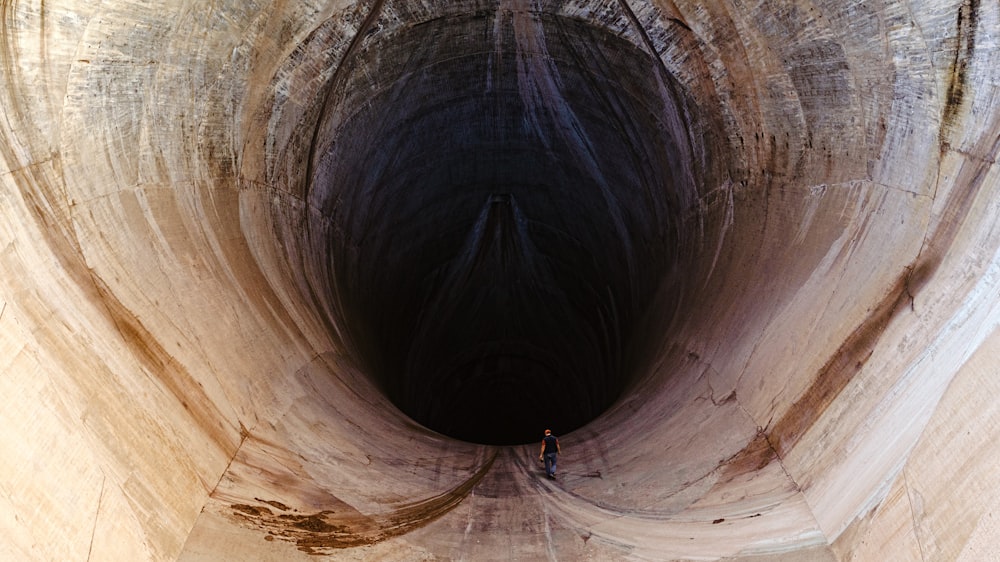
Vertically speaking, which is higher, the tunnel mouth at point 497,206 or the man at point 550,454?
the tunnel mouth at point 497,206

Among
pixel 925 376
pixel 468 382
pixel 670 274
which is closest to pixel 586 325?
pixel 468 382

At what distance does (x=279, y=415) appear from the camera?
15.9ft

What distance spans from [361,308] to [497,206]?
2.06 m

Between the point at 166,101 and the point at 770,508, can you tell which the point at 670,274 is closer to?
the point at 770,508

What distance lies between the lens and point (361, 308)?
23.5 ft

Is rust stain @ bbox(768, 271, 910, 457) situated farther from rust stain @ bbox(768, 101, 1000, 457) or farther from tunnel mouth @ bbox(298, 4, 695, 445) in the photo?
tunnel mouth @ bbox(298, 4, 695, 445)

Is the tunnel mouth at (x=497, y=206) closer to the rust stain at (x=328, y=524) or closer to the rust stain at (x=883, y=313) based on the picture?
the rust stain at (x=328, y=524)

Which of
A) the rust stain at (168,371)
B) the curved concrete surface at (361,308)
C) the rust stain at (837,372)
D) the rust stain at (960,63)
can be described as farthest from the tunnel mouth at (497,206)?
A: the rust stain at (960,63)

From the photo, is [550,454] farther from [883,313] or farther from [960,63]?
[960,63]

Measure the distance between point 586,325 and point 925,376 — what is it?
547 centimetres

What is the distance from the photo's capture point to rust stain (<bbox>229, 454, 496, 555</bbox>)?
423 centimetres

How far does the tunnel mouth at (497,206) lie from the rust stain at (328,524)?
1.87 metres

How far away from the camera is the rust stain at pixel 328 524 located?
4234 mm

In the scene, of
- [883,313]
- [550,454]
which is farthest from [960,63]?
[550,454]
